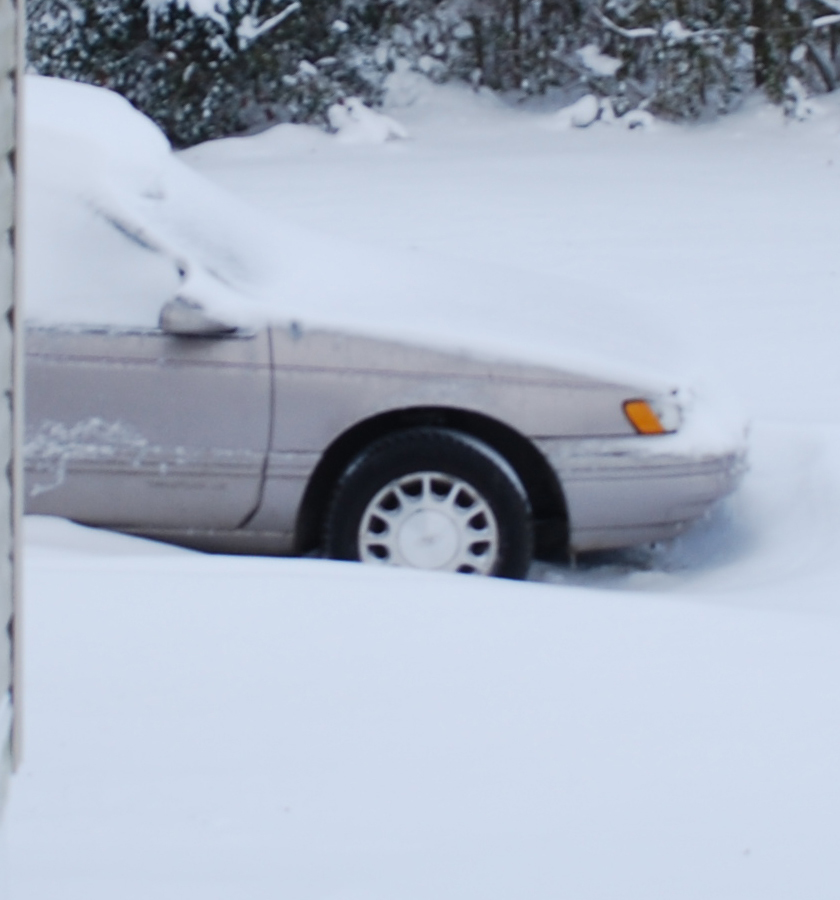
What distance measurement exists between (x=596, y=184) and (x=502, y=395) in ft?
22.1

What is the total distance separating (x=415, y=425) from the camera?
4660 mm

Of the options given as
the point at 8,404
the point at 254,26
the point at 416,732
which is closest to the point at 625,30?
the point at 254,26

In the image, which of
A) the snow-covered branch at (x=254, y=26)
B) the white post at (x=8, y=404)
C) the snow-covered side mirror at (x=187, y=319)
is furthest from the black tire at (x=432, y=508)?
the snow-covered branch at (x=254, y=26)

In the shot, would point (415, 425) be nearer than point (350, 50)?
Yes

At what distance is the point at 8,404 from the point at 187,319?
2492 mm

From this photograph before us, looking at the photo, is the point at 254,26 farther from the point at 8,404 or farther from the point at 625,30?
the point at 8,404

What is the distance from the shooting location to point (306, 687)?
2.93 metres

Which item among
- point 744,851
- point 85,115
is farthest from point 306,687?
point 85,115

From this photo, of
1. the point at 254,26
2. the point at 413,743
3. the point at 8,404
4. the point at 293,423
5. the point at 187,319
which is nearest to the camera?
the point at 8,404

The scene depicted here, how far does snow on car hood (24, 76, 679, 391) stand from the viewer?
4.54 metres

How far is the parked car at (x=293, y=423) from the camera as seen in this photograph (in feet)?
14.7

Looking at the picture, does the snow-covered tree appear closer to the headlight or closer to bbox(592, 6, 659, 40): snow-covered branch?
bbox(592, 6, 659, 40): snow-covered branch

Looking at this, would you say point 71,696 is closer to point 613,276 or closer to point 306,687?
point 306,687

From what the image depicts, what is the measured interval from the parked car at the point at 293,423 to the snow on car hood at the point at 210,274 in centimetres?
1
